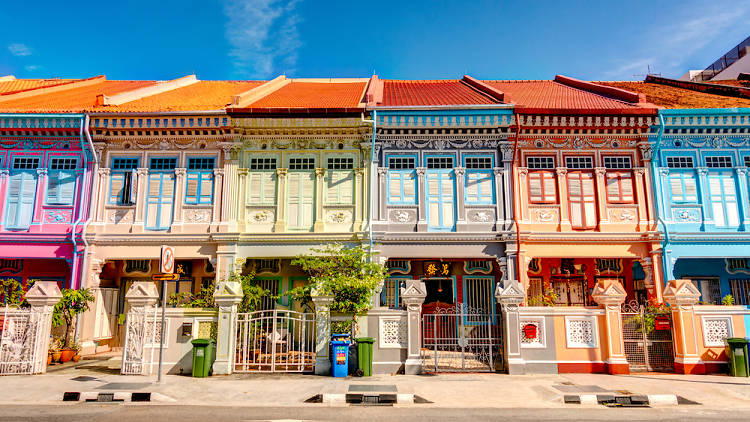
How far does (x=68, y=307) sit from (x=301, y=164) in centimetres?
783

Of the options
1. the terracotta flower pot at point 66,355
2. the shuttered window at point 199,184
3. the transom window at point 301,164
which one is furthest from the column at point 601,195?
the terracotta flower pot at point 66,355

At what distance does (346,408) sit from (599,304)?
7043 millimetres

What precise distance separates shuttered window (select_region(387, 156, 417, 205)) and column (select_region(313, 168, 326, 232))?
7.02ft

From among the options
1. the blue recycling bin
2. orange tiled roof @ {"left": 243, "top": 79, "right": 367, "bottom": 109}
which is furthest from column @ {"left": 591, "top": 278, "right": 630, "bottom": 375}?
orange tiled roof @ {"left": 243, "top": 79, "right": 367, "bottom": 109}

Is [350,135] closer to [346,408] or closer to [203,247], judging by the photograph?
[203,247]

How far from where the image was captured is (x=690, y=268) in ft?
59.4

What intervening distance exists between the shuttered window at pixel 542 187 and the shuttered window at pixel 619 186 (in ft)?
5.75

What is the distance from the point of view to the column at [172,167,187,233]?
55.1ft

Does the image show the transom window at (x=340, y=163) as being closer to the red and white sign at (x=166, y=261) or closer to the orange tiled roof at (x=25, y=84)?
the red and white sign at (x=166, y=261)

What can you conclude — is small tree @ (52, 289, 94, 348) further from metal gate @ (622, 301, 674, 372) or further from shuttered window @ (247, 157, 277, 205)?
metal gate @ (622, 301, 674, 372)

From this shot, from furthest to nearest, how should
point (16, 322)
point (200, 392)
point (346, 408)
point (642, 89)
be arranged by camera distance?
point (642, 89) < point (16, 322) < point (200, 392) < point (346, 408)

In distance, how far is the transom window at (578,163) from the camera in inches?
675

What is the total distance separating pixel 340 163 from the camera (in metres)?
17.3

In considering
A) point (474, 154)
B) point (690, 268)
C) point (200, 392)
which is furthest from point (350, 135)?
point (690, 268)
